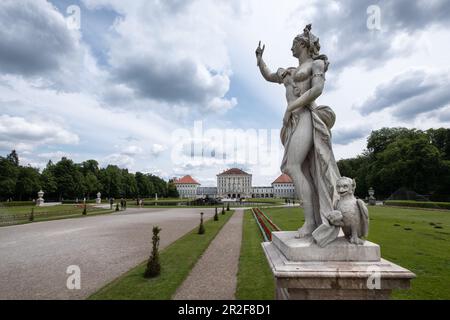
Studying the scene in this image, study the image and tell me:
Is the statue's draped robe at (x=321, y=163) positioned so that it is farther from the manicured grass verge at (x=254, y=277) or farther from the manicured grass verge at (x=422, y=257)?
the manicured grass verge at (x=422, y=257)

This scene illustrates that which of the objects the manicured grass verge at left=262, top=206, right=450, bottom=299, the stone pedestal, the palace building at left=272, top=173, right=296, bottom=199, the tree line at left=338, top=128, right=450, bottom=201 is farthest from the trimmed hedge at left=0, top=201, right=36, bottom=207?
the palace building at left=272, top=173, right=296, bottom=199

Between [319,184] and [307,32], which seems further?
[307,32]

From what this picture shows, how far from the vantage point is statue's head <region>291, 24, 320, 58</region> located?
3566 millimetres

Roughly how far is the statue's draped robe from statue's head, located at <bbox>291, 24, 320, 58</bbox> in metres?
0.85

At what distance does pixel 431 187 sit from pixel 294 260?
159ft

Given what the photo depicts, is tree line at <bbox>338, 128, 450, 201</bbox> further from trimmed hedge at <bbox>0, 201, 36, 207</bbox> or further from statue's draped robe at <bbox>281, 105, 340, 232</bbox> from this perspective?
trimmed hedge at <bbox>0, 201, 36, 207</bbox>

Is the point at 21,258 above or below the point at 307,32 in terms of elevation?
below

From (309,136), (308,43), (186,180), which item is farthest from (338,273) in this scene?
(186,180)

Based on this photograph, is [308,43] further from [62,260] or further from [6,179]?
[6,179]

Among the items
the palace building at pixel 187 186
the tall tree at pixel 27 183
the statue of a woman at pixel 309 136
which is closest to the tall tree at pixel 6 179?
the tall tree at pixel 27 183

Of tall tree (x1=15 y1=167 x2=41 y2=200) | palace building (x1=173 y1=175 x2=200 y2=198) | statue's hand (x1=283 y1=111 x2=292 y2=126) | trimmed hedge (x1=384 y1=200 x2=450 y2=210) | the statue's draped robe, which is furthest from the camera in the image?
palace building (x1=173 y1=175 x2=200 y2=198)
